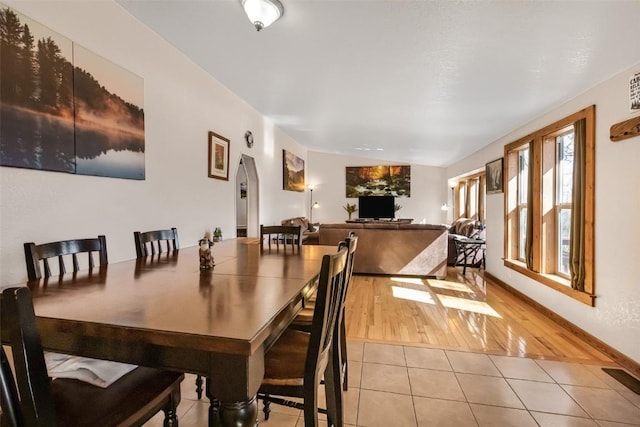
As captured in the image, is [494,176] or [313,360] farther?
[494,176]

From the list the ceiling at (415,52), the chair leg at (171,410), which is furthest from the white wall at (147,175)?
the chair leg at (171,410)

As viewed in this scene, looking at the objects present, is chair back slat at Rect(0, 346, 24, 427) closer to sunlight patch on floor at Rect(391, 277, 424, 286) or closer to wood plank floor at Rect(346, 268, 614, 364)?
wood plank floor at Rect(346, 268, 614, 364)

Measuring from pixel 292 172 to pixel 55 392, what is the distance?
5403 millimetres

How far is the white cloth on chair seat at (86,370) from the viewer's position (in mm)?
1079

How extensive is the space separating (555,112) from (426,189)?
4.89 m

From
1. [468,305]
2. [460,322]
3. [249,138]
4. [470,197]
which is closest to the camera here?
[460,322]

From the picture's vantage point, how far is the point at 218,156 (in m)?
3.47

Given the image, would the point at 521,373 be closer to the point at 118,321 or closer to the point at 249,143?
the point at 118,321

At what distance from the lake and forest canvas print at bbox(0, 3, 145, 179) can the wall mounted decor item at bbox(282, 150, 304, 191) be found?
3.51 metres

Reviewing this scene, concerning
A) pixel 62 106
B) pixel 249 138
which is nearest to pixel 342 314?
pixel 62 106

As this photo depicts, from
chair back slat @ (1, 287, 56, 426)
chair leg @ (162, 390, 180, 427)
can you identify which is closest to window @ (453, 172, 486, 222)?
chair leg @ (162, 390, 180, 427)

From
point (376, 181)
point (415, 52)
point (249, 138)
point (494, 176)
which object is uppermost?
point (415, 52)

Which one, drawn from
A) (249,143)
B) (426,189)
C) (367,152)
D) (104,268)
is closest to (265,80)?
(249,143)

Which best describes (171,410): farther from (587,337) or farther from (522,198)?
(522,198)
